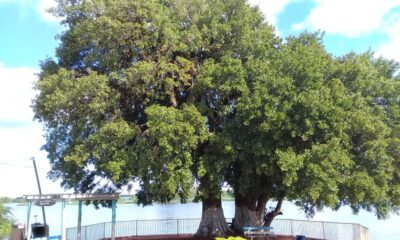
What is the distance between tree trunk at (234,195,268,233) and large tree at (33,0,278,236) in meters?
1.52

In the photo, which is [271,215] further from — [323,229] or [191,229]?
[191,229]

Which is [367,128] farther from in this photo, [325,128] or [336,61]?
[336,61]

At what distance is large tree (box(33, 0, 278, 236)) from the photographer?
21141 mm

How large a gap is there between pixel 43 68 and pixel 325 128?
49.6 feet

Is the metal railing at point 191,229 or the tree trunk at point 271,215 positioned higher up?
the tree trunk at point 271,215

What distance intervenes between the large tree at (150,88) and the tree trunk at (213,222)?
0.40 feet

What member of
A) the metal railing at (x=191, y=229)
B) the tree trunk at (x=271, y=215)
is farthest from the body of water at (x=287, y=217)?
the tree trunk at (x=271, y=215)

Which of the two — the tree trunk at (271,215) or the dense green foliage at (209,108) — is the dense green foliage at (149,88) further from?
the tree trunk at (271,215)

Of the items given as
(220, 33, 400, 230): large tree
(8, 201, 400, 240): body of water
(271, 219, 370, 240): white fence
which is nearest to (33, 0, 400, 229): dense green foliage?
(220, 33, 400, 230): large tree

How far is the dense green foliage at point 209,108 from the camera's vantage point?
20656 millimetres

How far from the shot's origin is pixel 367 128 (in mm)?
21828

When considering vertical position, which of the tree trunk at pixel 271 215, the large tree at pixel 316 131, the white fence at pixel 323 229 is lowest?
the white fence at pixel 323 229

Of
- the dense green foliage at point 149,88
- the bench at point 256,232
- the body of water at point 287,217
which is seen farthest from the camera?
the body of water at point 287,217

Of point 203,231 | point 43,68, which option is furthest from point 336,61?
point 43,68
